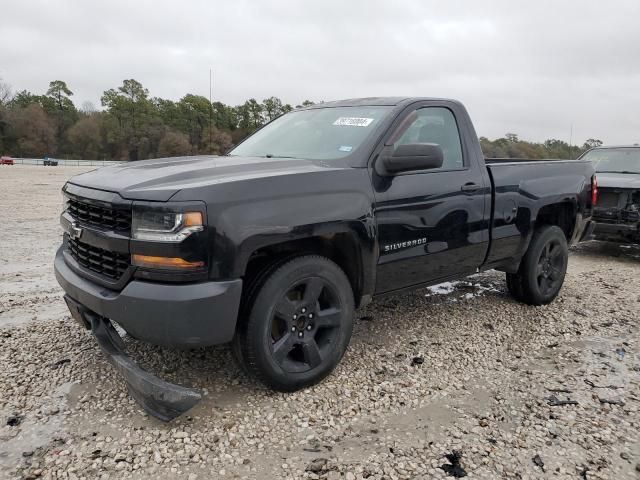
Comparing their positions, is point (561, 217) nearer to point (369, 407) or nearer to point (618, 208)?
point (618, 208)

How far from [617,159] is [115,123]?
75557 mm

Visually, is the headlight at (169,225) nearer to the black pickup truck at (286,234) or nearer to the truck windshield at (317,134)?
the black pickup truck at (286,234)

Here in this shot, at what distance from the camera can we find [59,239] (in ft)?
25.4

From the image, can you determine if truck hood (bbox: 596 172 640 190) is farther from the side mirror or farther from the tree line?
the tree line

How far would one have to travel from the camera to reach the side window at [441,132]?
3846 millimetres

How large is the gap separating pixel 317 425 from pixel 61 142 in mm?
80860

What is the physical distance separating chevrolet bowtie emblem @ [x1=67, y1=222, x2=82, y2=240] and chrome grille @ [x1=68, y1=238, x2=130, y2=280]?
1.6 inches

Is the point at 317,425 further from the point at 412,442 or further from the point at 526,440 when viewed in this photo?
the point at 526,440

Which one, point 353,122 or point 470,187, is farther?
point 470,187

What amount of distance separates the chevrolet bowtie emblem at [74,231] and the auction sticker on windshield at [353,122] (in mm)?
1940

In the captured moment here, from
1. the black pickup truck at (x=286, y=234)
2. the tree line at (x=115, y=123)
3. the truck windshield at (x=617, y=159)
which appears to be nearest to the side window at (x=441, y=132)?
the black pickup truck at (x=286, y=234)

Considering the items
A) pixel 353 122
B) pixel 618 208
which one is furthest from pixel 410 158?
pixel 618 208

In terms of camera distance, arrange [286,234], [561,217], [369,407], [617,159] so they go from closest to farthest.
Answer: [286,234], [369,407], [561,217], [617,159]

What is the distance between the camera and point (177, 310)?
256cm
